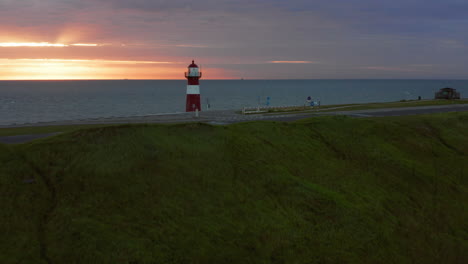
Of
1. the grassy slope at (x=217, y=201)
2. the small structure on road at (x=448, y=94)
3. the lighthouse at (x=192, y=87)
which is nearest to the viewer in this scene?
the grassy slope at (x=217, y=201)

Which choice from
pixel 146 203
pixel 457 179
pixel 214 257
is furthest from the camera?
pixel 457 179

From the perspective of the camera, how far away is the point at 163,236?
31.5 ft

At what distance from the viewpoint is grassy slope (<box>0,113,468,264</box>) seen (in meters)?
9.29

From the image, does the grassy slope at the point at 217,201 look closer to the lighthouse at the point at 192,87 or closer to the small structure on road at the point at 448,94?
the lighthouse at the point at 192,87

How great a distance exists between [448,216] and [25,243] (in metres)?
14.8

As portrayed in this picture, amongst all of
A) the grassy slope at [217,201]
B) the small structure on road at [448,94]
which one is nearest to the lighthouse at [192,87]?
the grassy slope at [217,201]

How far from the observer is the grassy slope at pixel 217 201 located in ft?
30.5

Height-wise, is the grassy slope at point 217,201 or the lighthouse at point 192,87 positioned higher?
the lighthouse at point 192,87

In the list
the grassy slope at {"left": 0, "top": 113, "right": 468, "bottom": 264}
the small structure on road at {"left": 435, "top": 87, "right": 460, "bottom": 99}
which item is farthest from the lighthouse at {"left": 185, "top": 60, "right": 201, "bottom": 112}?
the small structure on road at {"left": 435, "top": 87, "right": 460, "bottom": 99}

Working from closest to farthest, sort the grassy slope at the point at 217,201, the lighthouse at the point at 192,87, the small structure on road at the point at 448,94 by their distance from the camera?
the grassy slope at the point at 217,201 < the lighthouse at the point at 192,87 < the small structure on road at the point at 448,94

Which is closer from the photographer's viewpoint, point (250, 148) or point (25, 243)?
point (25, 243)

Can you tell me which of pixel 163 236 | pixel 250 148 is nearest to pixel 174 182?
pixel 163 236

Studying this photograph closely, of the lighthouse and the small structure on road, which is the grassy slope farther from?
the small structure on road

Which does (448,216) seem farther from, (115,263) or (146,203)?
(115,263)
